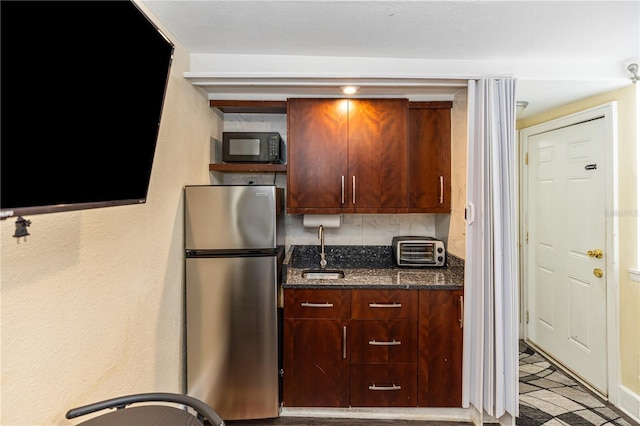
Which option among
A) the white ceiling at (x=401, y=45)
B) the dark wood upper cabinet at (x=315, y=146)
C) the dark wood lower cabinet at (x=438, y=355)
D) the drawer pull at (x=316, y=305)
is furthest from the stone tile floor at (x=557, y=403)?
the white ceiling at (x=401, y=45)

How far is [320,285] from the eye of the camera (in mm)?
2240

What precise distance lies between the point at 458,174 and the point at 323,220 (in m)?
1.16

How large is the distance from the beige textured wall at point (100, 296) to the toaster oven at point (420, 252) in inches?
66.9

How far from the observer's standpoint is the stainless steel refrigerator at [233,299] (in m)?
2.15

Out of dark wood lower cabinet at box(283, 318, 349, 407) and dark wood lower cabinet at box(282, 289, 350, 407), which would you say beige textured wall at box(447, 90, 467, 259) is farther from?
dark wood lower cabinet at box(283, 318, 349, 407)

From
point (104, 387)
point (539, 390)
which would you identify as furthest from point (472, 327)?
point (104, 387)

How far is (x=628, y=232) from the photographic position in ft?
7.57

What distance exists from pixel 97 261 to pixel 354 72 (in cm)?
187

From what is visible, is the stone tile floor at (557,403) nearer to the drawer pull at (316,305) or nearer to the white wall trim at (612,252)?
the white wall trim at (612,252)

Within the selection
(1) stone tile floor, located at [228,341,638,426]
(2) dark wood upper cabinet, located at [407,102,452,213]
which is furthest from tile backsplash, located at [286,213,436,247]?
(1) stone tile floor, located at [228,341,638,426]

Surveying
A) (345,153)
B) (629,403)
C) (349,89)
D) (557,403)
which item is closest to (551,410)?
(557,403)

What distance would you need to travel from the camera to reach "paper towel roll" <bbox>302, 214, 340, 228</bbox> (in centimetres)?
275

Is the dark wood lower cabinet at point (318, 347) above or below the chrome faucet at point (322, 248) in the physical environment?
below

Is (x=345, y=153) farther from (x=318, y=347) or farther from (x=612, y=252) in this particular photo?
(x=612, y=252)
